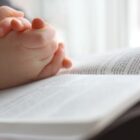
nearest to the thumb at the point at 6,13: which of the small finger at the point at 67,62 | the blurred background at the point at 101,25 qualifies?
the small finger at the point at 67,62

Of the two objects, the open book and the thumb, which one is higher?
the thumb

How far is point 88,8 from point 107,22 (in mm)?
120

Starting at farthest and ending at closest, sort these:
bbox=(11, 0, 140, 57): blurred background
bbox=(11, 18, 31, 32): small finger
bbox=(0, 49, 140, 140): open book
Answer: bbox=(11, 0, 140, 57): blurred background < bbox=(11, 18, 31, 32): small finger < bbox=(0, 49, 140, 140): open book

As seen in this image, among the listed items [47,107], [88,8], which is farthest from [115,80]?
[88,8]

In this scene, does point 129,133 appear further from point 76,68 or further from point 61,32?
point 61,32

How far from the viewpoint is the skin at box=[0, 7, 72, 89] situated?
49 centimetres

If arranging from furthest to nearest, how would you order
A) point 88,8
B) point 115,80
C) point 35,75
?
point 88,8, point 35,75, point 115,80

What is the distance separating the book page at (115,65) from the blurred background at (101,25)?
953 mm

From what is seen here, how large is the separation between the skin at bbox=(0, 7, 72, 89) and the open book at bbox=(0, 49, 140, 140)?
20 millimetres

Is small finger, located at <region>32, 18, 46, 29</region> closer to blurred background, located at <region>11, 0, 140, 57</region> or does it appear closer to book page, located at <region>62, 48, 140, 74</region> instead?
book page, located at <region>62, 48, 140, 74</region>

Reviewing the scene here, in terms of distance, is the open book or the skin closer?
the open book

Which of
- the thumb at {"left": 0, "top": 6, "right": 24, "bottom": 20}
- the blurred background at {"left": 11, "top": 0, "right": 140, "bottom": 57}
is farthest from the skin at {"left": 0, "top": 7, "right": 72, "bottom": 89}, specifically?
the blurred background at {"left": 11, "top": 0, "right": 140, "bottom": 57}

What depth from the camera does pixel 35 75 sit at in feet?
1.73

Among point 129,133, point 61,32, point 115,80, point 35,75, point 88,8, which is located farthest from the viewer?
point 88,8
